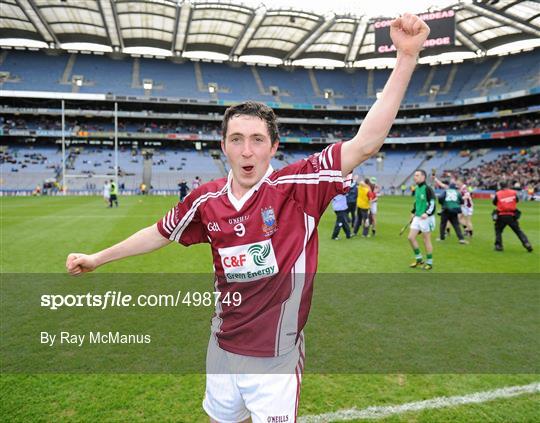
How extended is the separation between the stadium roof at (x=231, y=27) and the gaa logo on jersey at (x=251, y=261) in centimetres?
4109

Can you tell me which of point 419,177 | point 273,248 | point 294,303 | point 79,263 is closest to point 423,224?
point 419,177

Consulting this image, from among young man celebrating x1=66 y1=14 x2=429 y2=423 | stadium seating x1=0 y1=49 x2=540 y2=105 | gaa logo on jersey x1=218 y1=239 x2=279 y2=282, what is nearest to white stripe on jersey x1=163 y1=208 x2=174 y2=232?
young man celebrating x1=66 y1=14 x2=429 y2=423

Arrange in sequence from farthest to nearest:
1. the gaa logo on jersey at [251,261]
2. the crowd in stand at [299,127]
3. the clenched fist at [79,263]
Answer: the crowd in stand at [299,127], the clenched fist at [79,263], the gaa logo on jersey at [251,261]

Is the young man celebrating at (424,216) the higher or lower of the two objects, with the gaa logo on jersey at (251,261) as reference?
lower

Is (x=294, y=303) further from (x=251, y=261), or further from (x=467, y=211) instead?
(x=467, y=211)

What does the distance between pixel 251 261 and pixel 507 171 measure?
51.2m

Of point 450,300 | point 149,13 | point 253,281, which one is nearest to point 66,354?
point 253,281

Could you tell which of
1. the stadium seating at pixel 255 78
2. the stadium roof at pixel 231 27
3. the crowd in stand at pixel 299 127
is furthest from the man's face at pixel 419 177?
the stadium seating at pixel 255 78

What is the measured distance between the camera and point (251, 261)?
181cm

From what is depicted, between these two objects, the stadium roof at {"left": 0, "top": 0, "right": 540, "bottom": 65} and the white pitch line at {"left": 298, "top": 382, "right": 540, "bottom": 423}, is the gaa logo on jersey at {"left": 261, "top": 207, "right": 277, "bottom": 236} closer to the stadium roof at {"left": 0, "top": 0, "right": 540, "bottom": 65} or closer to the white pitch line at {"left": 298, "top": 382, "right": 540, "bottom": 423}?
the white pitch line at {"left": 298, "top": 382, "right": 540, "bottom": 423}

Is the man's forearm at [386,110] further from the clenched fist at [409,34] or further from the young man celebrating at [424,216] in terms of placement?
the young man celebrating at [424,216]

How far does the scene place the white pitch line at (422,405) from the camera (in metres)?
3.09

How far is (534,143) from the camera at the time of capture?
50875 millimetres

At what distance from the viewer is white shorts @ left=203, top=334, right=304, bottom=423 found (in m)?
1.69
